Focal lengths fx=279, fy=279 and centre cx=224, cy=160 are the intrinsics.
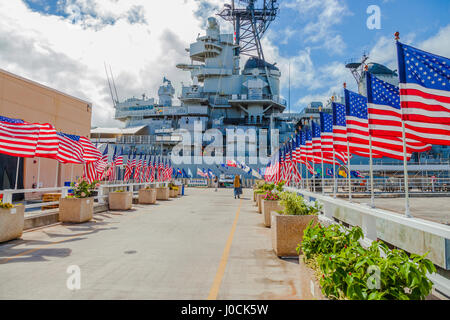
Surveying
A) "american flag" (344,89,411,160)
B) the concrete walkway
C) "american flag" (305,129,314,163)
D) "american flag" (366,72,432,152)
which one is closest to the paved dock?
"american flag" (344,89,411,160)

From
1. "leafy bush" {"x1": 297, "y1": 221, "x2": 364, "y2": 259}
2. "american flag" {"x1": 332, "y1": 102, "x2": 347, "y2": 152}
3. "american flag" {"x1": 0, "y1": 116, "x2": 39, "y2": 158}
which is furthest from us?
"american flag" {"x1": 0, "y1": 116, "x2": 39, "y2": 158}

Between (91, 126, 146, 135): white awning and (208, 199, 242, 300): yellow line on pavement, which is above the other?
(91, 126, 146, 135): white awning

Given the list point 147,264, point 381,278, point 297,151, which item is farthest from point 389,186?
point 381,278

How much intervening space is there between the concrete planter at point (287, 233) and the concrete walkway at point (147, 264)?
0.87 feet

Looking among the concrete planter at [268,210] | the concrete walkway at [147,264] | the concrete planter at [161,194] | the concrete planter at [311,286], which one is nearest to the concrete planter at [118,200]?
the concrete walkway at [147,264]

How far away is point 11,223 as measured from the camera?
24.3ft

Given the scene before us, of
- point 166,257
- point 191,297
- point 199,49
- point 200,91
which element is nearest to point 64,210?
point 166,257

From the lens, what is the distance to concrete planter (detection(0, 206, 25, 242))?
7.14 meters

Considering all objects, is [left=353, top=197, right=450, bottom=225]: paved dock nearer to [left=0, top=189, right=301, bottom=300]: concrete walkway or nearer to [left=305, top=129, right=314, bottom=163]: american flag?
[left=305, top=129, right=314, bottom=163]: american flag

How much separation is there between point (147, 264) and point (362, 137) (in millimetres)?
6263

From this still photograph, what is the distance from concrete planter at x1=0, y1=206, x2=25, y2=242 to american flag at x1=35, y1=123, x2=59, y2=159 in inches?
161

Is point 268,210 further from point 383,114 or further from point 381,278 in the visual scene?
point 381,278
